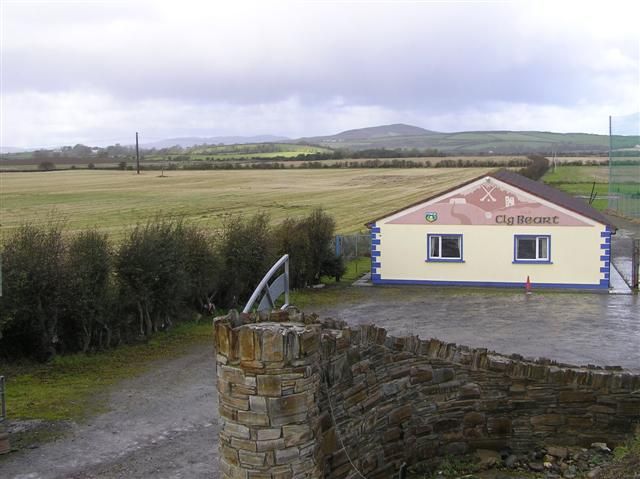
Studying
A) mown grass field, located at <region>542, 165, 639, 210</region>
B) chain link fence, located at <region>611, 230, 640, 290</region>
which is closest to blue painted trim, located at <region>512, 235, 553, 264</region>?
chain link fence, located at <region>611, 230, 640, 290</region>

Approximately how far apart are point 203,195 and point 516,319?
155ft

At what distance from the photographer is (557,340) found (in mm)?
19422

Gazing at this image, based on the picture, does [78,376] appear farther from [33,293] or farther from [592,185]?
[592,185]

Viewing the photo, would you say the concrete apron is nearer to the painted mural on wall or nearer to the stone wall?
the painted mural on wall

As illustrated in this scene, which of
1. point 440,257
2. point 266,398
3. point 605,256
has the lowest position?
point 440,257

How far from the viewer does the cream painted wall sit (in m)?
27.0

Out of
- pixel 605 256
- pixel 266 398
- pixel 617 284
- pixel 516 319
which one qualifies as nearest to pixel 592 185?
pixel 617 284

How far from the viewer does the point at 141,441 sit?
12.1 meters

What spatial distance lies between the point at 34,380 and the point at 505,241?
58.3 feet

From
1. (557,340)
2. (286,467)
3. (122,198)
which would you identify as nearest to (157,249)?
(557,340)

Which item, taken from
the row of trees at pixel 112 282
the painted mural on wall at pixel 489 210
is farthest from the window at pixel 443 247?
the row of trees at pixel 112 282

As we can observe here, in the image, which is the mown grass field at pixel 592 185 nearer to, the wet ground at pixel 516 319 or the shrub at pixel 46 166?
the wet ground at pixel 516 319

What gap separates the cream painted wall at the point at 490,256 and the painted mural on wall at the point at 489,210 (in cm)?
23

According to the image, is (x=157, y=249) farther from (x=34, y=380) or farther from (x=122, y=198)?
(x=122, y=198)
